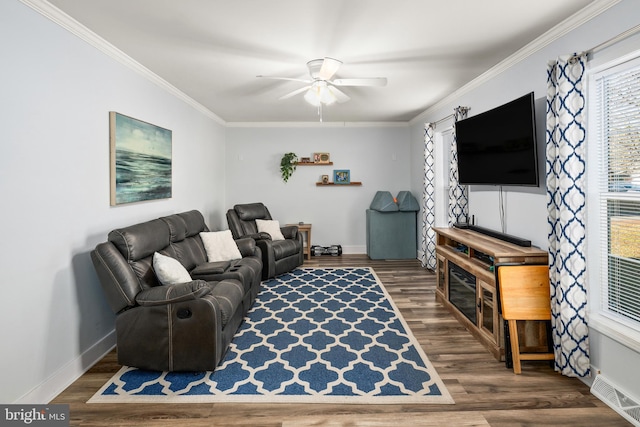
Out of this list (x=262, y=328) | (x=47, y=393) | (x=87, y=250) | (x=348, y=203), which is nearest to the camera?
(x=47, y=393)

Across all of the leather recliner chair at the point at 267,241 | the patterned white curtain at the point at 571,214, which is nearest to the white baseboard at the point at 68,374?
the leather recliner chair at the point at 267,241

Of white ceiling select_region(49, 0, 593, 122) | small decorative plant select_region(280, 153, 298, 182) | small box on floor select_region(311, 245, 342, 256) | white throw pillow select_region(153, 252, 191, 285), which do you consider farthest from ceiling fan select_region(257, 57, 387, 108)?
small box on floor select_region(311, 245, 342, 256)

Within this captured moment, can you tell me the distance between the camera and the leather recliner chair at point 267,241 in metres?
4.93

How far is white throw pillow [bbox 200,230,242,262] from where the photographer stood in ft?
13.4

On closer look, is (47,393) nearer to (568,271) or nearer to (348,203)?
(568,271)

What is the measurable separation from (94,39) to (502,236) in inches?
153

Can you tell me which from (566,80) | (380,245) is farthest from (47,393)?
(380,245)

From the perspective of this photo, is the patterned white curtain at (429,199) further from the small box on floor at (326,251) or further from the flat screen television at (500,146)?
the small box on floor at (326,251)

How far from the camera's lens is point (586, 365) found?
7.93 ft

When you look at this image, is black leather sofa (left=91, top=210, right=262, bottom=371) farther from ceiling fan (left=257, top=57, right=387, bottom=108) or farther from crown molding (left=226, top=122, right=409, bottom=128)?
crown molding (left=226, top=122, right=409, bottom=128)

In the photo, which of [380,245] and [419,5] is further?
[380,245]

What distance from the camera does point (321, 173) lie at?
6.84 m

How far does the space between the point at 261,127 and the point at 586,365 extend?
5851mm

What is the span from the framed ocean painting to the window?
12.2 ft
